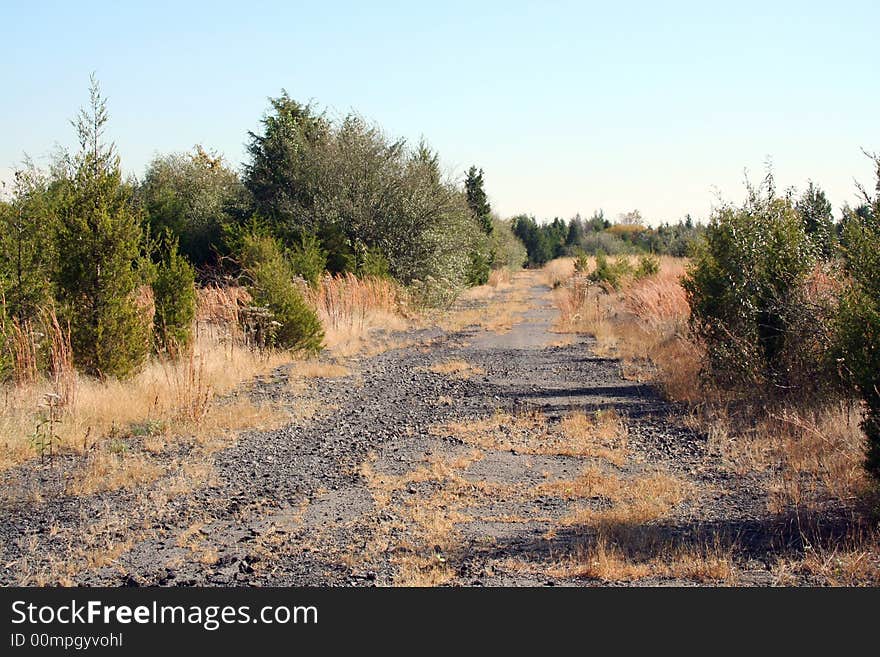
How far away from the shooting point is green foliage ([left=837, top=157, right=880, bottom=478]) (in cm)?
505

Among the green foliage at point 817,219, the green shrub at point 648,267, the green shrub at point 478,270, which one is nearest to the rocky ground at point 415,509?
the green foliage at point 817,219

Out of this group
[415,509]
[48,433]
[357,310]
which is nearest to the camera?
[415,509]

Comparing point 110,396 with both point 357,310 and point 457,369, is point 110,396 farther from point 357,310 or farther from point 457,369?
point 357,310

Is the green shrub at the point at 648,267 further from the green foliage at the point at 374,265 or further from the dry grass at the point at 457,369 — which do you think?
the dry grass at the point at 457,369

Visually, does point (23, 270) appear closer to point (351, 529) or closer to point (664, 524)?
point (351, 529)

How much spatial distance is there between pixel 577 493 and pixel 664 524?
96 centimetres

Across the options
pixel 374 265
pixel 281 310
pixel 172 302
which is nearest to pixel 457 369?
pixel 281 310

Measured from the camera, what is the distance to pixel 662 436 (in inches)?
317

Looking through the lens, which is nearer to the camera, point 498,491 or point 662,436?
point 498,491

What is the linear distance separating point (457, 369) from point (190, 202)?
63.5 ft

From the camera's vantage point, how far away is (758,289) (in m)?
8.93

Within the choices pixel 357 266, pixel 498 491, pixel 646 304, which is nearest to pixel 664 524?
pixel 498 491

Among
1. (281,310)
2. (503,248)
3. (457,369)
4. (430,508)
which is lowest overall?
(430,508)

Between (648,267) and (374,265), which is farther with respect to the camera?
(648,267)
